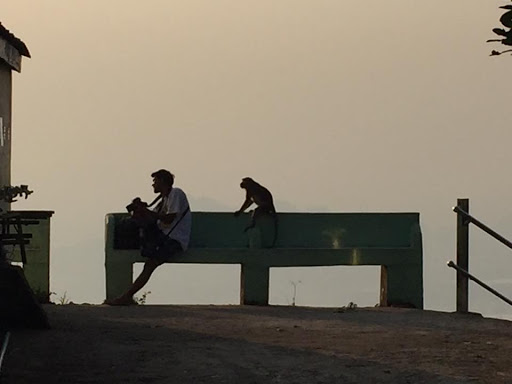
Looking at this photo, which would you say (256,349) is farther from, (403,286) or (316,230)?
(316,230)

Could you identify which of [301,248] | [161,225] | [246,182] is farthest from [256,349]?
[246,182]

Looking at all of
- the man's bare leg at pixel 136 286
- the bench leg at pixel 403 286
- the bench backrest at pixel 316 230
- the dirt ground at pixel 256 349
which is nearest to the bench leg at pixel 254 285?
the bench backrest at pixel 316 230

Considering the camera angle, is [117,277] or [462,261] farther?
[117,277]

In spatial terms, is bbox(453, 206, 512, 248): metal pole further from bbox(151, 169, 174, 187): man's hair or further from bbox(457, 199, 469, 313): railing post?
bbox(151, 169, 174, 187): man's hair

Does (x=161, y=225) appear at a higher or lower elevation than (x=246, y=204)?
lower

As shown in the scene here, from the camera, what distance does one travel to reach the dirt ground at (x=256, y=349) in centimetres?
1029

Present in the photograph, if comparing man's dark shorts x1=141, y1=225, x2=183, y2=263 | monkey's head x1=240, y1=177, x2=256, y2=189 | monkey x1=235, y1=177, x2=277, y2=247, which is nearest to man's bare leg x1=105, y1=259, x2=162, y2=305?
man's dark shorts x1=141, y1=225, x2=183, y2=263

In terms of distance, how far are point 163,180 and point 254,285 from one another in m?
→ 1.83

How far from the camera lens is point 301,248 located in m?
18.5

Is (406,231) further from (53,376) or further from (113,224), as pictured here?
(53,376)

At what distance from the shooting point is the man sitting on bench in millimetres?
17312

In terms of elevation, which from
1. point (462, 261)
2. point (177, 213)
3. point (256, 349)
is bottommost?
point (256, 349)

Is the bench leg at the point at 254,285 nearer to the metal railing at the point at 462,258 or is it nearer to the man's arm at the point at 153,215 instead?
the man's arm at the point at 153,215

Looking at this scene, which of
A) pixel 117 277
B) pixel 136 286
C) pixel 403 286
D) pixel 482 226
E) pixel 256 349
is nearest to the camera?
pixel 256 349
